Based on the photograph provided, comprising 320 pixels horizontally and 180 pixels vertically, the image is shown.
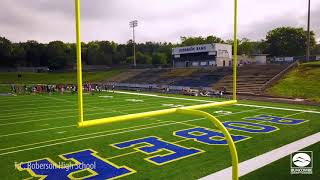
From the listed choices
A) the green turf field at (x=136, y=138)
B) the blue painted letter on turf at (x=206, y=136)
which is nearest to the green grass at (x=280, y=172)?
the green turf field at (x=136, y=138)

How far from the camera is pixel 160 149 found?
10211 mm

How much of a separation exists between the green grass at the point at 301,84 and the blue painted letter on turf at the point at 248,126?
12.9m

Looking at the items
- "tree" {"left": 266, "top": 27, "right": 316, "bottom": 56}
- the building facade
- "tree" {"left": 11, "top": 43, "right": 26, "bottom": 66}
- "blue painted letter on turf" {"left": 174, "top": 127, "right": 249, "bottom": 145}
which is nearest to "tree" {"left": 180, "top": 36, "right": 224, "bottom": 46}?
"tree" {"left": 266, "top": 27, "right": 316, "bottom": 56}

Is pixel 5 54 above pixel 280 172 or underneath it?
above

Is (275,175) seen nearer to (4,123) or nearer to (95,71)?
(4,123)

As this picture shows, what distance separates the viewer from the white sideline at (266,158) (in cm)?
797

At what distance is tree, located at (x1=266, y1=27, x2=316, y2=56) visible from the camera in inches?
2591

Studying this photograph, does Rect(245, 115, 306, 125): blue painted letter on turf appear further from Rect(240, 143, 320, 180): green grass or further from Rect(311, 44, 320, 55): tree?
Rect(311, 44, 320, 55): tree

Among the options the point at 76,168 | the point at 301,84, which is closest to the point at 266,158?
the point at 76,168

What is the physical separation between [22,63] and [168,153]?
71.5 meters

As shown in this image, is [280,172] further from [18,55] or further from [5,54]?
[18,55]

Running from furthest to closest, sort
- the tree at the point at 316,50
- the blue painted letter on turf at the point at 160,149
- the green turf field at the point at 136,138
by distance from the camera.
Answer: the tree at the point at 316,50 → the blue painted letter on turf at the point at 160,149 → the green turf field at the point at 136,138

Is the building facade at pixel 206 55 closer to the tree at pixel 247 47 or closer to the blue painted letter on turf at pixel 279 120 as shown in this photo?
the tree at pixel 247 47

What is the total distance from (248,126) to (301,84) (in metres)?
19.0
